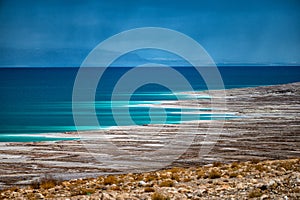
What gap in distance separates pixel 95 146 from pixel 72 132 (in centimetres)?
882

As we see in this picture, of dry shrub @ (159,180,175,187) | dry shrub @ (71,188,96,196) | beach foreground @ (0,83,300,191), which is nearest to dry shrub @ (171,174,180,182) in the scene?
dry shrub @ (159,180,175,187)

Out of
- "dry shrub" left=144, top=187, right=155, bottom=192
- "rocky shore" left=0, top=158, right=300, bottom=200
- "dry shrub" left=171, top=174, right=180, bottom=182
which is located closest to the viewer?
"rocky shore" left=0, top=158, right=300, bottom=200

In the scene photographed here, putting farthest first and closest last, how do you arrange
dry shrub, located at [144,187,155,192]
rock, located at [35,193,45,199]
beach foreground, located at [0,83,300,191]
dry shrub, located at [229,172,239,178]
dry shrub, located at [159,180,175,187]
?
beach foreground, located at [0,83,300,191] < dry shrub, located at [229,172,239,178] < dry shrub, located at [159,180,175,187] < rock, located at [35,193,45,199] < dry shrub, located at [144,187,155,192]

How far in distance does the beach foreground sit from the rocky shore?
193 inches

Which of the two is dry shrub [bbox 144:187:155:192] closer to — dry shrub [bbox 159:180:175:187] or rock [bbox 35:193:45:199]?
dry shrub [bbox 159:180:175:187]

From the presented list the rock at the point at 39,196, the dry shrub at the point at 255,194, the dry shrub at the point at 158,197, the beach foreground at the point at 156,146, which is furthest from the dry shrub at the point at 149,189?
the beach foreground at the point at 156,146

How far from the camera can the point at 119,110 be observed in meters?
63.7

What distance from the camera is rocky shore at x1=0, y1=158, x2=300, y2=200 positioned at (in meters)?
15.0

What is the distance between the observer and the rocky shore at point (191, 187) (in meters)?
15.0

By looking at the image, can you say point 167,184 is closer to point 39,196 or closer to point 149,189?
point 149,189

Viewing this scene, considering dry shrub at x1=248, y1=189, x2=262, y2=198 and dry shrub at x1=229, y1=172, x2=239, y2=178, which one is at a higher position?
dry shrub at x1=229, y1=172, x2=239, y2=178

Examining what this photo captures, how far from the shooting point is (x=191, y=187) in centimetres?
1725

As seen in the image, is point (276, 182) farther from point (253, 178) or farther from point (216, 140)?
point (216, 140)

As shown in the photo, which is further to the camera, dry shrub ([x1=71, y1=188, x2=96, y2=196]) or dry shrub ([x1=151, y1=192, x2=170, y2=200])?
dry shrub ([x1=71, y1=188, x2=96, y2=196])
